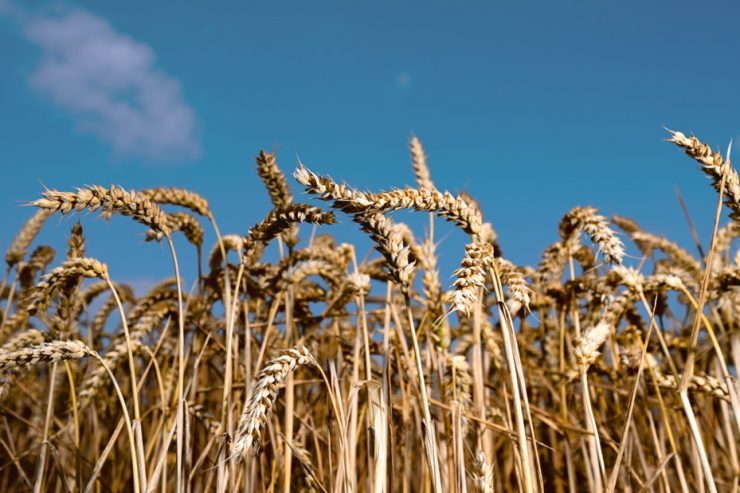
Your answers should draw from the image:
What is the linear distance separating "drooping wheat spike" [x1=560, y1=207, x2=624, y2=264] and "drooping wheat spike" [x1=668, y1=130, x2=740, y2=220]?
0.31 metres

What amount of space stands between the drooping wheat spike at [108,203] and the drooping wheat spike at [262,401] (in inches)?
27.4

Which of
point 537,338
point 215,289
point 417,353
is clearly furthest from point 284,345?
point 537,338

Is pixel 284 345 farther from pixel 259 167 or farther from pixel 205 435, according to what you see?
pixel 205 435

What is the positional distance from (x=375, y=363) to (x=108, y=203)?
152 cm

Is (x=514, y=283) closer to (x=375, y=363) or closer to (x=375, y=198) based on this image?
(x=375, y=198)

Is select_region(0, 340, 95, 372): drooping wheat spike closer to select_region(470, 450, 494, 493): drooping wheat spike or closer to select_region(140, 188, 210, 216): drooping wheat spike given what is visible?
select_region(140, 188, 210, 216): drooping wheat spike

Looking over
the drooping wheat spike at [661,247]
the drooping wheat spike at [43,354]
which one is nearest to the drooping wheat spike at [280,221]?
the drooping wheat spike at [43,354]

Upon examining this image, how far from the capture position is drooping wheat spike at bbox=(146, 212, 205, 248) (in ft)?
8.20

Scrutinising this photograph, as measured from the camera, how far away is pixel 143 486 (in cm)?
164

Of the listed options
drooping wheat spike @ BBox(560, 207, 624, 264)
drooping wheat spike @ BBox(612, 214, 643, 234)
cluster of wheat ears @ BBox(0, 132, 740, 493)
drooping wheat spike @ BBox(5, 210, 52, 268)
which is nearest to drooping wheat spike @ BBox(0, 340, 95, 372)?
cluster of wheat ears @ BBox(0, 132, 740, 493)

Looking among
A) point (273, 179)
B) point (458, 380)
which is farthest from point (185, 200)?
point (458, 380)

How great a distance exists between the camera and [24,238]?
382cm

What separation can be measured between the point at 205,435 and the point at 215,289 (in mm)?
708

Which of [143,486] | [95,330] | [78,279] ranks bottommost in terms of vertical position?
[143,486]
